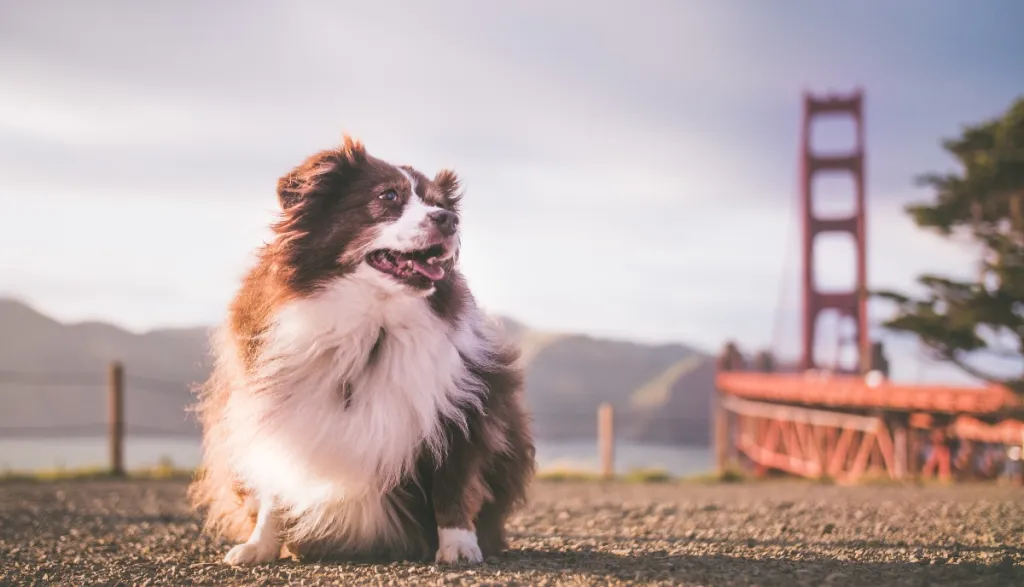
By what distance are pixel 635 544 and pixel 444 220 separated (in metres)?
1.84

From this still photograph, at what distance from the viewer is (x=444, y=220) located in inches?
115

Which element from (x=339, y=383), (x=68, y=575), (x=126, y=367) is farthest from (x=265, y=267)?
(x=126, y=367)

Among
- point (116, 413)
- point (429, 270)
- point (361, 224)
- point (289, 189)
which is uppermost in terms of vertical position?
point (289, 189)

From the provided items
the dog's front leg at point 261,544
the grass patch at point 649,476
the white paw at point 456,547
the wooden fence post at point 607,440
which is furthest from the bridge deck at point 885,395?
the dog's front leg at point 261,544

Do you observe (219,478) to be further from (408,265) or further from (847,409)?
(847,409)

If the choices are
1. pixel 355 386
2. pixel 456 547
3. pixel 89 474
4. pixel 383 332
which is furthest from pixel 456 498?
pixel 89 474

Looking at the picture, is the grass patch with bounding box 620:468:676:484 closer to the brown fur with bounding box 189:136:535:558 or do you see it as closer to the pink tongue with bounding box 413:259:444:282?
the brown fur with bounding box 189:136:535:558

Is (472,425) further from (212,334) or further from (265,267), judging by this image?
(212,334)

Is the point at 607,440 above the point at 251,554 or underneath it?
underneath

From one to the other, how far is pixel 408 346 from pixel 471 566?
Answer: 0.78 metres

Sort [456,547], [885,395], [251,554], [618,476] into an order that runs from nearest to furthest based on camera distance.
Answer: [456,547] < [251,554] < [618,476] < [885,395]

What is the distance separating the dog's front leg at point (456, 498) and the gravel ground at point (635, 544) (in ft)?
0.35

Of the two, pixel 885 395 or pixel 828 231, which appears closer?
pixel 885 395

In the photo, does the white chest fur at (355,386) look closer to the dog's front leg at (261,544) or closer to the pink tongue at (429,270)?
the pink tongue at (429,270)
